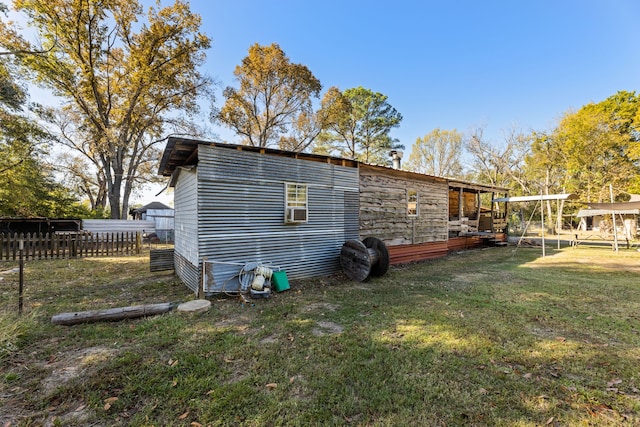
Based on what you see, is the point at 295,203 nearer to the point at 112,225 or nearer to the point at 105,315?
the point at 105,315

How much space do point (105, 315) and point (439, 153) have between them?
35.7m

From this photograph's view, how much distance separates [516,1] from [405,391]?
49.9 ft

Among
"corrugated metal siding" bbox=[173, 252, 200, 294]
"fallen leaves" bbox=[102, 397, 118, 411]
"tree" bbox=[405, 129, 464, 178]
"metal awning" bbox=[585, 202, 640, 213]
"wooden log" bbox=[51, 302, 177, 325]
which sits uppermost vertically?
"tree" bbox=[405, 129, 464, 178]

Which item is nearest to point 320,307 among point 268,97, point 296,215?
point 296,215

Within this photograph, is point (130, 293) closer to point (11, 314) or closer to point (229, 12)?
point (11, 314)

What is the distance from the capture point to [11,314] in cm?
440

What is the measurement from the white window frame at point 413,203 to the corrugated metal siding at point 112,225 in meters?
17.5

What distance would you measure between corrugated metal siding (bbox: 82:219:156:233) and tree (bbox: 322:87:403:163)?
1721 cm

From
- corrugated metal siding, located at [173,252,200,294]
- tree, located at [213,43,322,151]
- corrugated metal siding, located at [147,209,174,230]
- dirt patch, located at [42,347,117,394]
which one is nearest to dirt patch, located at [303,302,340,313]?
corrugated metal siding, located at [173,252,200,294]

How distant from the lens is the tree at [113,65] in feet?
50.7

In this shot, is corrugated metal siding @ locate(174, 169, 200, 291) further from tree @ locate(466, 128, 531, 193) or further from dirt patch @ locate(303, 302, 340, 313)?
tree @ locate(466, 128, 531, 193)

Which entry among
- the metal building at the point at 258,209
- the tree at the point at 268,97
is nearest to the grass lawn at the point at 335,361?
the metal building at the point at 258,209

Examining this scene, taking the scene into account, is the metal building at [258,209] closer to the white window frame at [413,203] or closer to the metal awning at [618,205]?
the white window frame at [413,203]

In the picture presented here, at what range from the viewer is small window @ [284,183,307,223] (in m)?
7.13
